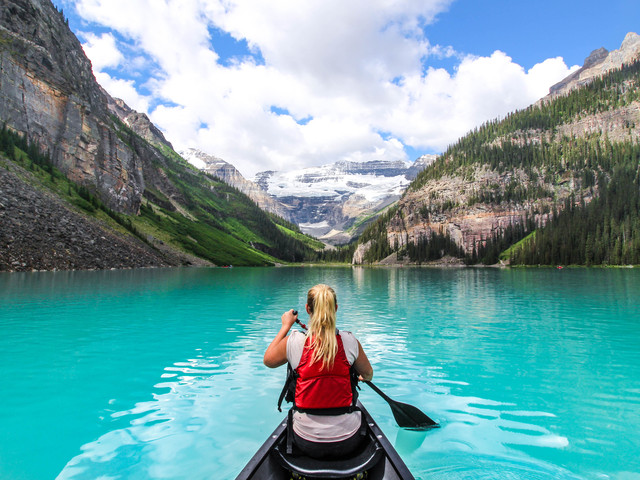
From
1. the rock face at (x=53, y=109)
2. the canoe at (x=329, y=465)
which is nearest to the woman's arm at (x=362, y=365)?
the canoe at (x=329, y=465)

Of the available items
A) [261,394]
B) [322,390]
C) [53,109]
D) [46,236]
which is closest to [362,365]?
[322,390]

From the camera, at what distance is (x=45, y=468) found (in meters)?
8.23

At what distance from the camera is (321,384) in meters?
5.80

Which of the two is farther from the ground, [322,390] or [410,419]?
[322,390]

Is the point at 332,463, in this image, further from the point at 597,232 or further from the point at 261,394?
the point at 597,232

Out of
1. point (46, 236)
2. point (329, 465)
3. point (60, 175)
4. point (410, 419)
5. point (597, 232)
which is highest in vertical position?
point (60, 175)

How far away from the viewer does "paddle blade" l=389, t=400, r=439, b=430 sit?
10.5m

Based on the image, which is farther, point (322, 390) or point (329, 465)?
point (322, 390)

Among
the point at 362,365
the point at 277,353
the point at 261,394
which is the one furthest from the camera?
the point at 261,394

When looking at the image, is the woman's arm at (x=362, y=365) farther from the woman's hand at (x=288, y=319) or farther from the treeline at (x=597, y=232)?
the treeline at (x=597, y=232)

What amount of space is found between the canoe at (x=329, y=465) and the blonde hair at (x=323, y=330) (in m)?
1.60

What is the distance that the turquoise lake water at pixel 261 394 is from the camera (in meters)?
8.72

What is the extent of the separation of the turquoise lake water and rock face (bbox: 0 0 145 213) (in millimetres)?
122551

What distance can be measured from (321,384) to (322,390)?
0.11 metres
